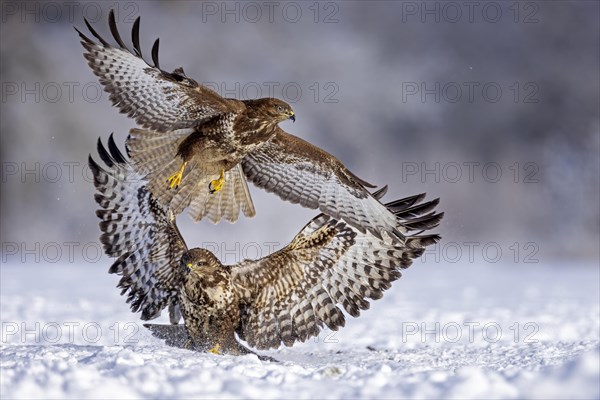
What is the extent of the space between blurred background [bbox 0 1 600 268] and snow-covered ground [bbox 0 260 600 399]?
341 cm

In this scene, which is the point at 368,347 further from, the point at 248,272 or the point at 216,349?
the point at 216,349

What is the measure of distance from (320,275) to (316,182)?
108 cm

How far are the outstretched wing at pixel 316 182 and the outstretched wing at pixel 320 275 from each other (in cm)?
10

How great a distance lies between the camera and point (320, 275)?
700 cm

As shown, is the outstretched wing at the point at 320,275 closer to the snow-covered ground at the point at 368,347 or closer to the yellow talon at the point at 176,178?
the snow-covered ground at the point at 368,347

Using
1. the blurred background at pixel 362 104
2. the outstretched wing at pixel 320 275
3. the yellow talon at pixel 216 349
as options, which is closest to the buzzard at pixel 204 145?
the outstretched wing at pixel 320 275

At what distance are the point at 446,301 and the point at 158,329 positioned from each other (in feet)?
17.6

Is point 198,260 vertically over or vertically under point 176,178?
under

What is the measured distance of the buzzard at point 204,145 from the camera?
721cm

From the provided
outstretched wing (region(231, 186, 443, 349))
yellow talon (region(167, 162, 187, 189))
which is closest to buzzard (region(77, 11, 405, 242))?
yellow talon (region(167, 162, 187, 189))

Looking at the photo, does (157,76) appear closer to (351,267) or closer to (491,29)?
(351,267)

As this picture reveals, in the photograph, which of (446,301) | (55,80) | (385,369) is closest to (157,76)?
(385,369)

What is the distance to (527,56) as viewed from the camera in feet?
82.0

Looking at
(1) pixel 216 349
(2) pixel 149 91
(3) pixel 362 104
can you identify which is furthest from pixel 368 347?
(3) pixel 362 104
